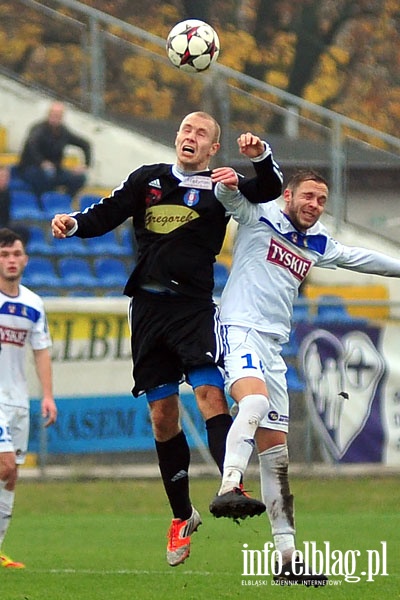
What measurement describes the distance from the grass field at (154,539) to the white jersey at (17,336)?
3.86 ft

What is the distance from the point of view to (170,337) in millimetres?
8367

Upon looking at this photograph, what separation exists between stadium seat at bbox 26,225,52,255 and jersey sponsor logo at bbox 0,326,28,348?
7.72 metres

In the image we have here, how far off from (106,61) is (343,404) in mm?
6406

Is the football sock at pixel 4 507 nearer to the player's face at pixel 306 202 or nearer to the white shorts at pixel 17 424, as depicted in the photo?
the white shorts at pixel 17 424

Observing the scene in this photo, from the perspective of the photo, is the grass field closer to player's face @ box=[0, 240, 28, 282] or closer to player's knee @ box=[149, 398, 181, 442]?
player's knee @ box=[149, 398, 181, 442]

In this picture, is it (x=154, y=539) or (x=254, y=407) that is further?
(x=154, y=539)

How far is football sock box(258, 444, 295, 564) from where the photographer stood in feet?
26.9

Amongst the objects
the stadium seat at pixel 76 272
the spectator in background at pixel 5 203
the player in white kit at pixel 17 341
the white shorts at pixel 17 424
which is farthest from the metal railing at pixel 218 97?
the white shorts at pixel 17 424

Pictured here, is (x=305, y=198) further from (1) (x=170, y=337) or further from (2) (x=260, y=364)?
(1) (x=170, y=337)

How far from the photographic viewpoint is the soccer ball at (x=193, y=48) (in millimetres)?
9016

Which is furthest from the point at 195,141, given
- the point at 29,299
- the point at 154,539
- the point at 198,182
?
the point at 154,539

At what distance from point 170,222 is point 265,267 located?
602mm

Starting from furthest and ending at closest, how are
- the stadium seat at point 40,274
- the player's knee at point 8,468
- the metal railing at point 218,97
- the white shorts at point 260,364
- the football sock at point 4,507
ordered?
the metal railing at point 218,97 → the stadium seat at point 40,274 → the football sock at point 4,507 → the player's knee at point 8,468 → the white shorts at point 260,364

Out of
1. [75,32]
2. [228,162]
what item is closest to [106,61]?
[75,32]
